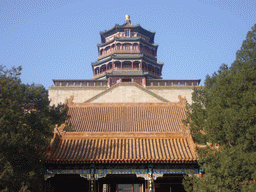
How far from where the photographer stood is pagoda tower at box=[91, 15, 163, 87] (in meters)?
44.2

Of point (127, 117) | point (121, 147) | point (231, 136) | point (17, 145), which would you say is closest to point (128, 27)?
point (127, 117)

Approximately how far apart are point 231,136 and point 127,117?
47.9 ft

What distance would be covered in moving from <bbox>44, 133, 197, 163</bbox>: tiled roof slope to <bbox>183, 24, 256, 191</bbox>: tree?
3.80 feet

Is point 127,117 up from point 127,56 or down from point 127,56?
down

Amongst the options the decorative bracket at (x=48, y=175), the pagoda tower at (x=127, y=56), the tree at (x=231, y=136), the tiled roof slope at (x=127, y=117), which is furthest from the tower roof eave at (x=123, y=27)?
the decorative bracket at (x=48, y=175)

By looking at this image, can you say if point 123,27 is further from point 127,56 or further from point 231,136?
point 231,136

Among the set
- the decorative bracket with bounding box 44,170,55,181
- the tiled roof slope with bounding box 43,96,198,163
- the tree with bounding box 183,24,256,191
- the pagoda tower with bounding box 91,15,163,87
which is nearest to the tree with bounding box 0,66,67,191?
the decorative bracket with bounding box 44,170,55,181

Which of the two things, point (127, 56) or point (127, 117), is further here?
point (127, 56)

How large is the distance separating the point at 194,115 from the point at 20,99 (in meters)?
10.2

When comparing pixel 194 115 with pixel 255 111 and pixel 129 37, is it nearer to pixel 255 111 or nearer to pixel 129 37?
pixel 255 111

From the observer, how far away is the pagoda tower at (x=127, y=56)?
4419 centimetres

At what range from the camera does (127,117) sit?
27.8 metres

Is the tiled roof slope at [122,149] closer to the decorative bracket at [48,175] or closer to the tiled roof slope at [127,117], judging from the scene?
the decorative bracket at [48,175]

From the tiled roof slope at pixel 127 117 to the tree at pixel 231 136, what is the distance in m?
9.08
